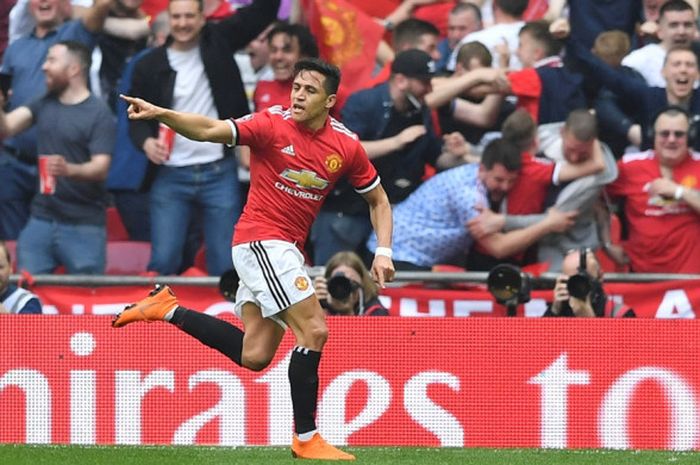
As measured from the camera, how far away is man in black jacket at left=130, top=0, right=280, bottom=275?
11844 millimetres

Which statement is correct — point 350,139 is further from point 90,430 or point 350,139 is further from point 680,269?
point 680,269

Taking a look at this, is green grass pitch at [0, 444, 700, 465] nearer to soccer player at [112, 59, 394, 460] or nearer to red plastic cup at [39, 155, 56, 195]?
soccer player at [112, 59, 394, 460]

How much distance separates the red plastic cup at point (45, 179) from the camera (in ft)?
39.4

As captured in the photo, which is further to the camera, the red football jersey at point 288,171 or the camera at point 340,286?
the camera at point 340,286

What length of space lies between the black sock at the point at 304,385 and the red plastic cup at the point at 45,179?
4.21 metres

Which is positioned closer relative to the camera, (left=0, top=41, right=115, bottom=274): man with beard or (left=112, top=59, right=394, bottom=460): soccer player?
(left=112, top=59, right=394, bottom=460): soccer player

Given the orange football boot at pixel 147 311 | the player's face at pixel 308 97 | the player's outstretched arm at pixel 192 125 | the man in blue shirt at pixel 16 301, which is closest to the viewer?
the player's outstretched arm at pixel 192 125

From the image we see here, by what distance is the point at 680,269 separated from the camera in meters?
11.7

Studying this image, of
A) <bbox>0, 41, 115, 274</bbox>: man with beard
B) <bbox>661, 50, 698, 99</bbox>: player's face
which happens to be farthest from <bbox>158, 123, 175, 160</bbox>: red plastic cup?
<bbox>661, 50, 698, 99</bbox>: player's face

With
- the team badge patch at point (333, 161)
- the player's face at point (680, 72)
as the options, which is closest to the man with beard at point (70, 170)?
the team badge patch at point (333, 161)

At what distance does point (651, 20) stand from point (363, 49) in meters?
2.43

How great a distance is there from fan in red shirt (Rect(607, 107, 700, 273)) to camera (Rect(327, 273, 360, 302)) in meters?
2.30

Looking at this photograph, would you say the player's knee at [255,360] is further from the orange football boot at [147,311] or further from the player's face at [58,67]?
the player's face at [58,67]

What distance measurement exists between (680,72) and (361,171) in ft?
13.6
